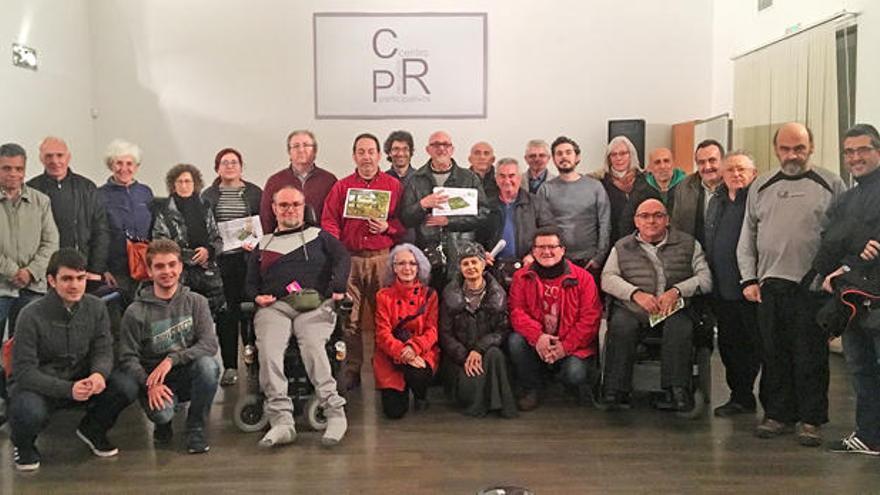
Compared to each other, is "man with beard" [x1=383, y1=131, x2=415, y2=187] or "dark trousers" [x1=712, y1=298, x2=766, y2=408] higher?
"man with beard" [x1=383, y1=131, x2=415, y2=187]

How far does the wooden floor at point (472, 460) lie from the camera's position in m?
3.36

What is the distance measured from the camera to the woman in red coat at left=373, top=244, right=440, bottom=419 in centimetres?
432

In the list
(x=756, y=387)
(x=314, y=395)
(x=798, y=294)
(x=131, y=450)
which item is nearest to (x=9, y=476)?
(x=131, y=450)

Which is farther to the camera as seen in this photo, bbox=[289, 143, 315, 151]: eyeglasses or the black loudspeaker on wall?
the black loudspeaker on wall

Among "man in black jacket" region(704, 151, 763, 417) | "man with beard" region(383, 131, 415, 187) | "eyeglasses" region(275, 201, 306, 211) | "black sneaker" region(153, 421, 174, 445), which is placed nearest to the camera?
"black sneaker" region(153, 421, 174, 445)

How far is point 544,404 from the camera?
461 centimetres

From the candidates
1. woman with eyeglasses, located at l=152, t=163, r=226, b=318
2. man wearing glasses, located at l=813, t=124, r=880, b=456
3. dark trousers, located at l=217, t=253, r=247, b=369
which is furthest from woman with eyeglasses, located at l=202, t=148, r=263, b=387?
man wearing glasses, located at l=813, t=124, r=880, b=456

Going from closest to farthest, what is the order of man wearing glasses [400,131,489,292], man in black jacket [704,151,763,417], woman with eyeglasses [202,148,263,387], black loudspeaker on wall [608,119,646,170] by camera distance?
man in black jacket [704,151,763,417]
man wearing glasses [400,131,489,292]
woman with eyeglasses [202,148,263,387]
black loudspeaker on wall [608,119,646,170]

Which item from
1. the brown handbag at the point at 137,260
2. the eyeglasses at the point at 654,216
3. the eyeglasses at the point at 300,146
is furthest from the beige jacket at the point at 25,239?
the eyeglasses at the point at 654,216

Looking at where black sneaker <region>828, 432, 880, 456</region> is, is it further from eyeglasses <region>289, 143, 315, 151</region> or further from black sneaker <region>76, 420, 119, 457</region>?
black sneaker <region>76, 420, 119, 457</region>

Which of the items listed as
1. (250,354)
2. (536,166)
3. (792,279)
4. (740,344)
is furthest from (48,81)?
(792,279)

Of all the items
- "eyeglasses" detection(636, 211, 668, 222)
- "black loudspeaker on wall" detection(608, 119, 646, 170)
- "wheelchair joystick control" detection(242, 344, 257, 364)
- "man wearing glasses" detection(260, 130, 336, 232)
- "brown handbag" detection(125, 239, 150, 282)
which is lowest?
"wheelchair joystick control" detection(242, 344, 257, 364)

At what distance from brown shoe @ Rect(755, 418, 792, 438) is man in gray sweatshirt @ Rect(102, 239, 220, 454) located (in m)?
2.78

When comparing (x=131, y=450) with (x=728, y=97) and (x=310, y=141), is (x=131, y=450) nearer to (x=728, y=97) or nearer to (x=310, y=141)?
(x=310, y=141)
